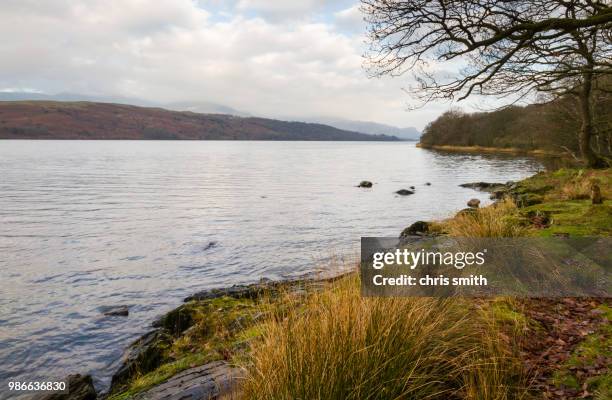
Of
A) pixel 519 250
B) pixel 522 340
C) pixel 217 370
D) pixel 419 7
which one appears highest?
pixel 419 7

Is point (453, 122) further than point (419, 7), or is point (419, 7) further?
point (453, 122)

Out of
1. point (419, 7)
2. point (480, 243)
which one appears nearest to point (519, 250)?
point (480, 243)

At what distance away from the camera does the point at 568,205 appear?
13.2 metres

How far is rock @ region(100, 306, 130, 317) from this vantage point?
35.6ft

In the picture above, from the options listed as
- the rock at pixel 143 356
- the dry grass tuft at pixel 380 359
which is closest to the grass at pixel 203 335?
the rock at pixel 143 356

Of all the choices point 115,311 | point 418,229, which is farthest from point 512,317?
point 418,229

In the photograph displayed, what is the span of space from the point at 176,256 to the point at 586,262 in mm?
13339

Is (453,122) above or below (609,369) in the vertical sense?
above

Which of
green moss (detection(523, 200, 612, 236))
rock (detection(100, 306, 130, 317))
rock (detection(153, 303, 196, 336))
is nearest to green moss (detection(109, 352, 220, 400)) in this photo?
rock (detection(153, 303, 196, 336))

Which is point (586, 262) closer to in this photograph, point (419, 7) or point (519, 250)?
point (519, 250)

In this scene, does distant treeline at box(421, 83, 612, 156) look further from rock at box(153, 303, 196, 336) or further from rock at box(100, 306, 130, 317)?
rock at box(100, 306, 130, 317)

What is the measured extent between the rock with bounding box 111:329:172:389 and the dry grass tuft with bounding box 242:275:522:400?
12.9 ft

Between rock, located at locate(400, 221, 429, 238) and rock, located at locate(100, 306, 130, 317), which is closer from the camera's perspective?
rock, located at locate(100, 306, 130, 317)

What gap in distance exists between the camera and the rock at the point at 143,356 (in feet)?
25.0
